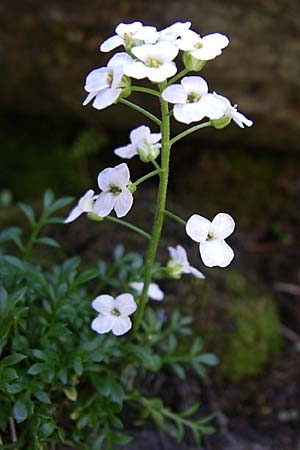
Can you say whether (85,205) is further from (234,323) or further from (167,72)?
(234,323)

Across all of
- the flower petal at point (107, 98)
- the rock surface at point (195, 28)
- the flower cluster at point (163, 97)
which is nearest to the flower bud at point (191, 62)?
the flower cluster at point (163, 97)

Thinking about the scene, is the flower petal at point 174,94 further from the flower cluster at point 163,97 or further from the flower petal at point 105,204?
the flower petal at point 105,204

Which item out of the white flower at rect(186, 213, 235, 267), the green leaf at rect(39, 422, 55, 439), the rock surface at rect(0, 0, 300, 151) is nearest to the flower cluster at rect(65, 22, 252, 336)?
the white flower at rect(186, 213, 235, 267)

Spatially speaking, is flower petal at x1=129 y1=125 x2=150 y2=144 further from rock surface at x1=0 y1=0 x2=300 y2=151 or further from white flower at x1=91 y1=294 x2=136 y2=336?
rock surface at x1=0 y1=0 x2=300 y2=151

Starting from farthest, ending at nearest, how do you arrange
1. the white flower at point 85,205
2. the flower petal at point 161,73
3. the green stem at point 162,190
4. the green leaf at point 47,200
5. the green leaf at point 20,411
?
1. the green leaf at point 47,200
2. the white flower at point 85,205
3. the green leaf at point 20,411
4. the green stem at point 162,190
5. the flower petal at point 161,73

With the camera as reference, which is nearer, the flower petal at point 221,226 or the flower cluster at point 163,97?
the flower cluster at point 163,97

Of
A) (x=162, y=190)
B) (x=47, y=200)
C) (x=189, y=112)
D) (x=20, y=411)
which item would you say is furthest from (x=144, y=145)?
(x=20, y=411)
